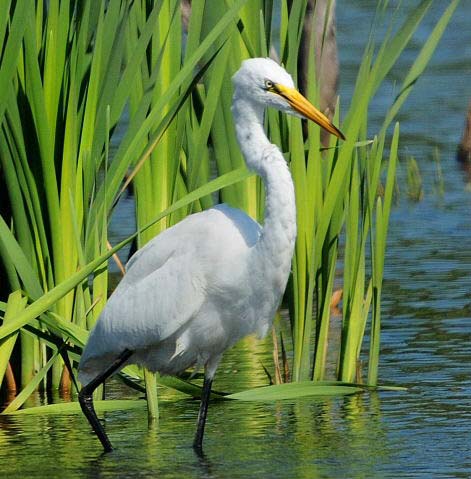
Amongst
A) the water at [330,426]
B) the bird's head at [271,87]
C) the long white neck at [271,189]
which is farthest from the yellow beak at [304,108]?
the water at [330,426]

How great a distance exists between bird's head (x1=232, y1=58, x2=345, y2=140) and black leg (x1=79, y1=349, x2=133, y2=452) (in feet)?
4.02

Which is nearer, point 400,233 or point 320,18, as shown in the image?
point 400,233

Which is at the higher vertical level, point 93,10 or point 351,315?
point 93,10

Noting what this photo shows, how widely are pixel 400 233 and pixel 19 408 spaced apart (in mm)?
4450

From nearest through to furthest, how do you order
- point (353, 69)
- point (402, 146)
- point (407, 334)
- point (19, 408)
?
point (19, 408)
point (407, 334)
point (402, 146)
point (353, 69)

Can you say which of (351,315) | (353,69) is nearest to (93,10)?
(351,315)

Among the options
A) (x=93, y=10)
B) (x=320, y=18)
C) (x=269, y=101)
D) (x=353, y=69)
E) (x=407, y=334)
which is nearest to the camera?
(x=269, y=101)

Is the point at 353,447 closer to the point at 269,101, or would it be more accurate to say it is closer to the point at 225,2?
the point at 269,101

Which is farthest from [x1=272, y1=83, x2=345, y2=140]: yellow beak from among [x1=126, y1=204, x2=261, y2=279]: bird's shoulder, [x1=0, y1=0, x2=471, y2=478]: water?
[x1=0, y1=0, x2=471, y2=478]: water

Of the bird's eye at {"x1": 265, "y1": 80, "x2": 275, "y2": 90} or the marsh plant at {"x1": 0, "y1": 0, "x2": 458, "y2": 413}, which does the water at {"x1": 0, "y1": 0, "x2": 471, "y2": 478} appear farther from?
the bird's eye at {"x1": 265, "y1": 80, "x2": 275, "y2": 90}

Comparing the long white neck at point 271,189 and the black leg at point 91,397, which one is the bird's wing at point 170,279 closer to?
the black leg at point 91,397

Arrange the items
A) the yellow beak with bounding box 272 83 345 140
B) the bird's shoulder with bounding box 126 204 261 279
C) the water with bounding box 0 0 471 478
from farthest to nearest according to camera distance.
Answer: the bird's shoulder with bounding box 126 204 261 279, the water with bounding box 0 0 471 478, the yellow beak with bounding box 272 83 345 140

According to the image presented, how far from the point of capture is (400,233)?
35.8ft

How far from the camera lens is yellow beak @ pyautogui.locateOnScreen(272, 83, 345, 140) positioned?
5750mm
